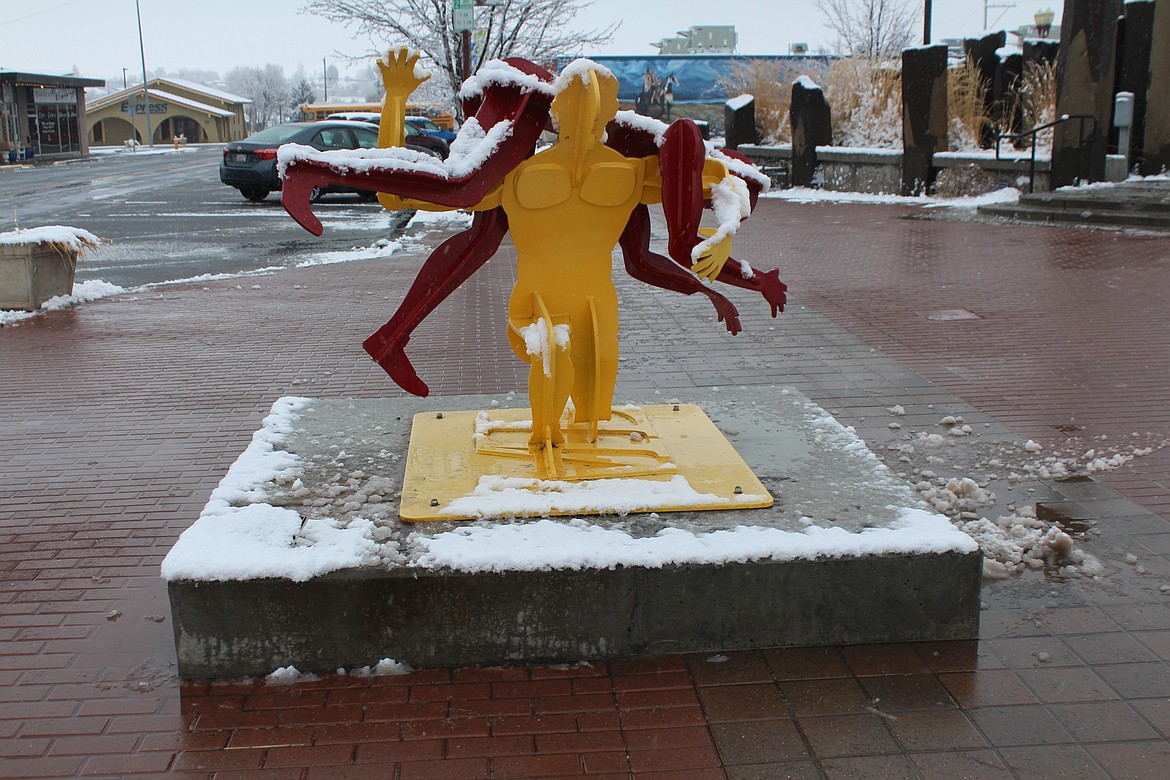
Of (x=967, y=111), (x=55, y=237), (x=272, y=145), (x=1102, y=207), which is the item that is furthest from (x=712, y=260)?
(x=272, y=145)

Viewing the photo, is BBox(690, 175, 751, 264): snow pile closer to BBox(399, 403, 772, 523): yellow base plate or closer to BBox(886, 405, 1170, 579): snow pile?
BBox(399, 403, 772, 523): yellow base plate

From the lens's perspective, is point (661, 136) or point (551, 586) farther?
point (661, 136)

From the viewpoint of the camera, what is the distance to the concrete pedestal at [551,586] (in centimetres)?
363

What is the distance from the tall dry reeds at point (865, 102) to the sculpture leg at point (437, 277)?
21006 mm

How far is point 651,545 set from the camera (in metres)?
3.78

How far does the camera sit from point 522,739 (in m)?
3.32

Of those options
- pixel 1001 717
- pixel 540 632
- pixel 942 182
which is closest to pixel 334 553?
pixel 540 632

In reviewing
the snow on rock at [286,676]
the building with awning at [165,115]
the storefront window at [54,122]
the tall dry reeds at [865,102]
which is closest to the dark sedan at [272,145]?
the tall dry reeds at [865,102]

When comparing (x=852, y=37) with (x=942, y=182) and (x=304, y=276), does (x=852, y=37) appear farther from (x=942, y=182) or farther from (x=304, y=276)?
(x=304, y=276)

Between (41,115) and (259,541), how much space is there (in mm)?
50572

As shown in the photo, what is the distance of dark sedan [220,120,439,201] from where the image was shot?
73.4ft

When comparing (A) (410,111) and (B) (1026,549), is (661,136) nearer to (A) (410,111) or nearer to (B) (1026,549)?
(B) (1026,549)

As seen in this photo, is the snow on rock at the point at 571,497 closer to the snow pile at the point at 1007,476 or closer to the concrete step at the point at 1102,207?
the snow pile at the point at 1007,476

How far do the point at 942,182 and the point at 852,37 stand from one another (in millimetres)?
29544
